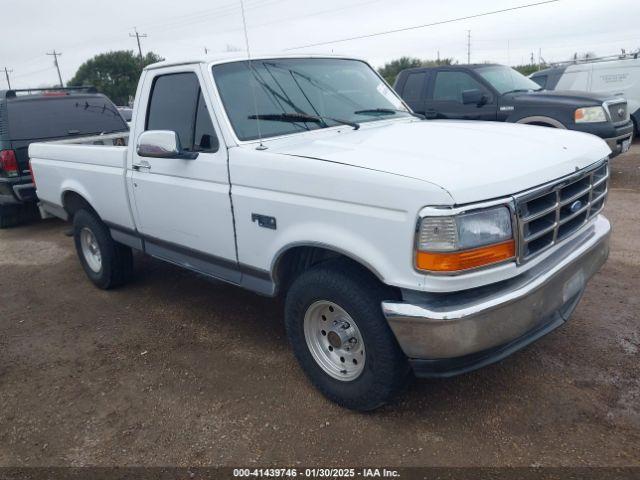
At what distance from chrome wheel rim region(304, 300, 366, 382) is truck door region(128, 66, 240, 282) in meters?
0.71

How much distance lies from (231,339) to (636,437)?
9.02 ft

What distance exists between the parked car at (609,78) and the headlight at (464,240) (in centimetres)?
1104

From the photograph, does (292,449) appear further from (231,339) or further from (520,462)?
(231,339)

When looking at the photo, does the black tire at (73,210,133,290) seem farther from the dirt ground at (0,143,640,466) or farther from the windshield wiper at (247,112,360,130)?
the windshield wiper at (247,112,360,130)

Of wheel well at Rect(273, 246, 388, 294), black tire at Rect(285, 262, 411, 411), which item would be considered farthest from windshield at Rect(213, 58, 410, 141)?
black tire at Rect(285, 262, 411, 411)

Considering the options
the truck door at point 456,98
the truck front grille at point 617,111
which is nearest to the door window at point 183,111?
the truck door at point 456,98

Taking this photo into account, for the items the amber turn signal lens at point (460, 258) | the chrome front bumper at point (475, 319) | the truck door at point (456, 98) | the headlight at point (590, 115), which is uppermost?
the truck door at point (456, 98)

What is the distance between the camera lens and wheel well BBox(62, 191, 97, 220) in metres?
5.33

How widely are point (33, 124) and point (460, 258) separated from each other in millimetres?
7125

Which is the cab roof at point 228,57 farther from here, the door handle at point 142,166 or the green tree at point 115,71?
the green tree at point 115,71

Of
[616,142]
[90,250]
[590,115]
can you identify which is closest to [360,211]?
[90,250]

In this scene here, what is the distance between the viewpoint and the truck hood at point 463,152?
8.35ft

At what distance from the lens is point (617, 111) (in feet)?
28.4

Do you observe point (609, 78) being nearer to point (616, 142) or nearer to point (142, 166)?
point (616, 142)
